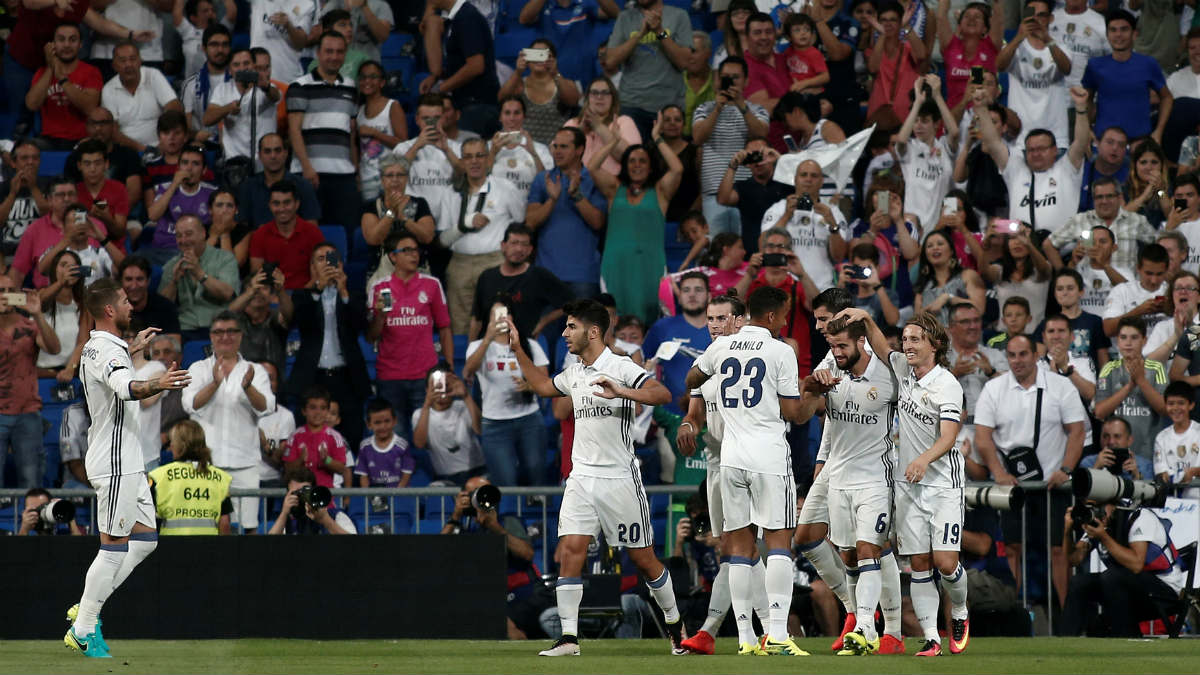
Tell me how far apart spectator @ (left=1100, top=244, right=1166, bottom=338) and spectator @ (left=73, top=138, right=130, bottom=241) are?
10526 millimetres

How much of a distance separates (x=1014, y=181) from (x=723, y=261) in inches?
152

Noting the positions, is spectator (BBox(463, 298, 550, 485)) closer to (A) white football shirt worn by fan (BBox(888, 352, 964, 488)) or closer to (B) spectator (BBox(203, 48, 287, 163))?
(B) spectator (BBox(203, 48, 287, 163))

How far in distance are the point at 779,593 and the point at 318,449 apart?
633 cm

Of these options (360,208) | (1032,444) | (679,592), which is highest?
(360,208)

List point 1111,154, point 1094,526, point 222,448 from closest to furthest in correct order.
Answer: point 1094,526, point 222,448, point 1111,154

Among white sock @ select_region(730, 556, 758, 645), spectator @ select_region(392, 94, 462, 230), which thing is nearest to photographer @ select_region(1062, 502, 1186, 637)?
white sock @ select_region(730, 556, 758, 645)

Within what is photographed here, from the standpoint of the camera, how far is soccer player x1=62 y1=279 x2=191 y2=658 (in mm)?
11242

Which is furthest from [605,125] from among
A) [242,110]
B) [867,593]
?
[867,593]

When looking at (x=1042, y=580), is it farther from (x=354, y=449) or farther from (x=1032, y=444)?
(x=354, y=449)

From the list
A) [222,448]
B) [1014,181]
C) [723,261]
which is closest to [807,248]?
[723,261]

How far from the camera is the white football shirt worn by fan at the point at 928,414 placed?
11273 mm

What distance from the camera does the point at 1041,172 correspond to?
17875 millimetres

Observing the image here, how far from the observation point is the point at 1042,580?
14.5m

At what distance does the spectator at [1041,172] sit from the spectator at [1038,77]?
1188 millimetres
